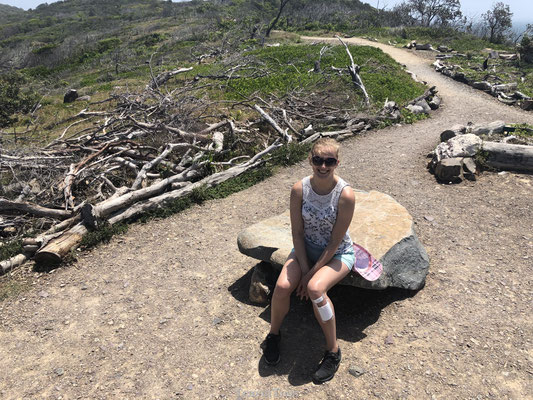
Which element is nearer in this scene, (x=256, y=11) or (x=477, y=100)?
(x=477, y=100)

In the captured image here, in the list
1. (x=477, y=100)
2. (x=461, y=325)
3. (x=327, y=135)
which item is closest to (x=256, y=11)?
(x=477, y=100)

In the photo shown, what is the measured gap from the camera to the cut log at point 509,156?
25.5 feet

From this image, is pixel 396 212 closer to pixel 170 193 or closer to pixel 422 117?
pixel 170 193

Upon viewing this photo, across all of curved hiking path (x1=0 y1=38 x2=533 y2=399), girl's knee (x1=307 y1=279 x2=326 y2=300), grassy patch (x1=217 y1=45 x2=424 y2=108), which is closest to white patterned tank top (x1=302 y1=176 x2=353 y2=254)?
girl's knee (x1=307 y1=279 x2=326 y2=300)

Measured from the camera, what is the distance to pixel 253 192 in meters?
8.12

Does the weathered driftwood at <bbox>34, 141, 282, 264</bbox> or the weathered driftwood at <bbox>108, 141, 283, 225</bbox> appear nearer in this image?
the weathered driftwood at <bbox>34, 141, 282, 264</bbox>

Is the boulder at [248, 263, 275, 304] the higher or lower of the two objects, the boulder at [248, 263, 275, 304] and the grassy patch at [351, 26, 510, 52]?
the lower

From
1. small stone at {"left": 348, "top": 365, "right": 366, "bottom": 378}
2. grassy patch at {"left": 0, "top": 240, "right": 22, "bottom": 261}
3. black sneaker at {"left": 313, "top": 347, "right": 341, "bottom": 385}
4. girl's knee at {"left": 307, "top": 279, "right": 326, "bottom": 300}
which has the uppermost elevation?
girl's knee at {"left": 307, "top": 279, "right": 326, "bottom": 300}

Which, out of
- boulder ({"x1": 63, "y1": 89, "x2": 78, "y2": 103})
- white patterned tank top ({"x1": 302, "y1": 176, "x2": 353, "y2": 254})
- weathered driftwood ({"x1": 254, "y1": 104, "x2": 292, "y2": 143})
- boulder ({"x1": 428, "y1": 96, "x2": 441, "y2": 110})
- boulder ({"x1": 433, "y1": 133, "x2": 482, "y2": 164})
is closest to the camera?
white patterned tank top ({"x1": 302, "y1": 176, "x2": 353, "y2": 254})

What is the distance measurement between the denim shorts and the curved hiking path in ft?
2.96

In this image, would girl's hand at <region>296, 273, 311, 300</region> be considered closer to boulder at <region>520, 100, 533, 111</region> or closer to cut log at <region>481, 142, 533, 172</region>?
cut log at <region>481, 142, 533, 172</region>

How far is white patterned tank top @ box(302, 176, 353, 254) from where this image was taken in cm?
374

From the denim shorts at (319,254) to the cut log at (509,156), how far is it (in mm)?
5817

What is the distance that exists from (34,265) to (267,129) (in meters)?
7.12
